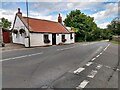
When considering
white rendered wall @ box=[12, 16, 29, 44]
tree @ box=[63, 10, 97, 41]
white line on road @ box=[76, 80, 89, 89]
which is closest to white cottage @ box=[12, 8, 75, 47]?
white rendered wall @ box=[12, 16, 29, 44]

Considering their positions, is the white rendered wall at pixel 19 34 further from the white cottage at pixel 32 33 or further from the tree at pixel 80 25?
the tree at pixel 80 25

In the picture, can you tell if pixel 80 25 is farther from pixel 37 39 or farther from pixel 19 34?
pixel 37 39

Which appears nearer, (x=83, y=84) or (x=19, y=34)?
(x=83, y=84)

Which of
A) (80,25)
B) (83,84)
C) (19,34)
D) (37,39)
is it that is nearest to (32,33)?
(37,39)

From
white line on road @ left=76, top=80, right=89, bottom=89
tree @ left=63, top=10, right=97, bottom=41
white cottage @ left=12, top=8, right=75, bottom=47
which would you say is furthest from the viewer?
tree @ left=63, top=10, right=97, bottom=41

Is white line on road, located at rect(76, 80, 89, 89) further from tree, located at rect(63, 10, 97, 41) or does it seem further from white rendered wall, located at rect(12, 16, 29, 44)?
tree, located at rect(63, 10, 97, 41)

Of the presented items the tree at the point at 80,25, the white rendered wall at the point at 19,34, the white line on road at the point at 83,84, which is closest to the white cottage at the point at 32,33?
the white rendered wall at the point at 19,34

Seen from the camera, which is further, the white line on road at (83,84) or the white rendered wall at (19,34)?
the white rendered wall at (19,34)

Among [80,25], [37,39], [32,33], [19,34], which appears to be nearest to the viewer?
[32,33]

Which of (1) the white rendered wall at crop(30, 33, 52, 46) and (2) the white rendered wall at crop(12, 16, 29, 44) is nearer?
(1) the white rendered wall at crop(30, 33, 52, 46)

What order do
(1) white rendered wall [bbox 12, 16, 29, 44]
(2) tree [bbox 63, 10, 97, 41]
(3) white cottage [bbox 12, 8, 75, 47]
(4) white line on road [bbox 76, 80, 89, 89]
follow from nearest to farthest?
(4) white line on road [bbox 76, 80, 89, 89]
(3) white cottage [bbox 12, 8, 75, 47]
(1) white rendered wall [bbox 12, 16, 29, 44]
(2) tree [bbox 63, 10, 97, 41]

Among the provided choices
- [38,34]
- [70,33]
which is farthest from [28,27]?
[70,33]

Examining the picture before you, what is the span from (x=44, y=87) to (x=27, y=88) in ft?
1.62

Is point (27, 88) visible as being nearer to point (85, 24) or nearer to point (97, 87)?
point (97, 87)
